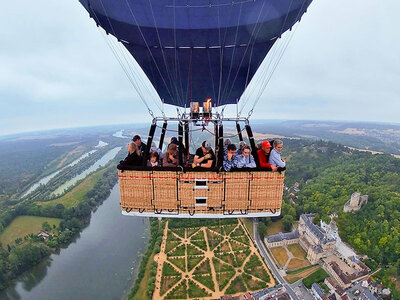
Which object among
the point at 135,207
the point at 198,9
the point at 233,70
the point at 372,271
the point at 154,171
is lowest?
the point at 372,271

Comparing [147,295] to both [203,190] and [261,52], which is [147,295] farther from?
[261,52]

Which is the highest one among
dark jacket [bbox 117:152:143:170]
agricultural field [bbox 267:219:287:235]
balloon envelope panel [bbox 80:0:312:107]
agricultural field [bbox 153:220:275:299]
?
balloon envelope panel [bbox 80:0:312:107]

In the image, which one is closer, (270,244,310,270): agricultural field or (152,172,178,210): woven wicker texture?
(152,172,178,210): woven wicker texture

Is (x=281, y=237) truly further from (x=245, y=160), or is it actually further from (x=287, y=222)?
(x=245, y=160)

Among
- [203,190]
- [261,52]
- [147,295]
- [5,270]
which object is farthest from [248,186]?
[5,270]

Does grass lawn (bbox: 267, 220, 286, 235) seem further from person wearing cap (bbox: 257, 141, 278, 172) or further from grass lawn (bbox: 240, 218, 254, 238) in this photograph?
person wearing cap (bbox: 257, 141, 278, 172)

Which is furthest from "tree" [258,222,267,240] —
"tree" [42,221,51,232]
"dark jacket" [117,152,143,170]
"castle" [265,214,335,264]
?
"tree" [42,221,51,232]
